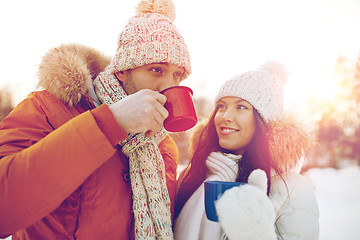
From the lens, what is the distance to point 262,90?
185cm

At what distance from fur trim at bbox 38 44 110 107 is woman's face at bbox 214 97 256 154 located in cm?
107

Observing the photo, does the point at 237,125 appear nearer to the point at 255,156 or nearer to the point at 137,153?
the point at 255,156

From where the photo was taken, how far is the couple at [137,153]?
2.83 feet

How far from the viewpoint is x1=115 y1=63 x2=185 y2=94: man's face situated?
4.91ft

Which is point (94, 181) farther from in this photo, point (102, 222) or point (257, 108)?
point (257, 108)

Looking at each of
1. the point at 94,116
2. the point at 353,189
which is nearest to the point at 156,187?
the point at 94,116

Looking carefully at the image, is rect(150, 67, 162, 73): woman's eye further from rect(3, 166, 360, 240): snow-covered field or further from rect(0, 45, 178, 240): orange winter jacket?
rect(3, 166, 360, 240): snow-covered field

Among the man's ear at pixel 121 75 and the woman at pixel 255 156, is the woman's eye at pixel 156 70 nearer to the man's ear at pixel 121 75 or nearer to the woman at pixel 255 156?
the man's ear at pixel 121 75

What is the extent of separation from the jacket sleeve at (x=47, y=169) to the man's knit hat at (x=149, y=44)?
0.68m

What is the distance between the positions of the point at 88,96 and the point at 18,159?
60cm

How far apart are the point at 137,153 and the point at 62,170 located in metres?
0.59

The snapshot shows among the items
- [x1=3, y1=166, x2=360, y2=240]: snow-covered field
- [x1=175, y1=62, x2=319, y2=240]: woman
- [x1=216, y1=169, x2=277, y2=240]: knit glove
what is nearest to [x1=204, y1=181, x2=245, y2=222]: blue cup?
[x1=216, y1=169, x2=277, y2=240]: knit glove

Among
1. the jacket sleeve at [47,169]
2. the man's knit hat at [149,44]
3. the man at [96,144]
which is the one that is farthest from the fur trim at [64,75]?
the jacket sleeve at [47,169]

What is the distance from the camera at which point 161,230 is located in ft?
4.34
